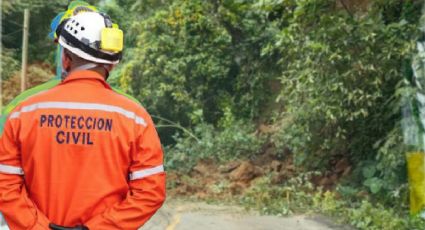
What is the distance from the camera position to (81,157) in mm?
2383

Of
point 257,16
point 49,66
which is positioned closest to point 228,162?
point 257,16

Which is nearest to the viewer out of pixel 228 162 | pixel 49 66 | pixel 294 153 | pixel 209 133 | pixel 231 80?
pixel 294 153

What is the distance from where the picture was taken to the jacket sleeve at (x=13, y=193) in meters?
2.36

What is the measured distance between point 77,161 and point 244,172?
889 centimetres

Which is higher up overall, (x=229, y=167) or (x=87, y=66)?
(x=87, y=66)

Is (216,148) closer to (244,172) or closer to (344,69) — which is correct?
(244,172)

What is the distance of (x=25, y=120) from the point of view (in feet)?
7.82

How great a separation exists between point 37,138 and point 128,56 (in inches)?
526

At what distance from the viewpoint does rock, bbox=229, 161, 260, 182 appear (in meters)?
11.1

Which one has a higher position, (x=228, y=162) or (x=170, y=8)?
(x=170, y=8)

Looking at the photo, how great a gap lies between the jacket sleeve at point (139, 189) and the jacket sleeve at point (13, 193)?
0.21m

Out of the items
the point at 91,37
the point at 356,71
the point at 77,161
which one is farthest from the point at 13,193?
the point at 356,71

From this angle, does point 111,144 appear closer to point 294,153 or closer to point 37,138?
point 37,138

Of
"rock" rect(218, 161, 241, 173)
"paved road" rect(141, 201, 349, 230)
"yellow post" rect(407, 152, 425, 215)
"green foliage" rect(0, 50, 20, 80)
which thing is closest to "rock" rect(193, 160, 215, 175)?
"rock" rect(218, 161, 241, 173)
